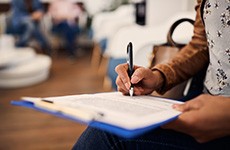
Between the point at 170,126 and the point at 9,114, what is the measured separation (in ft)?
5.84

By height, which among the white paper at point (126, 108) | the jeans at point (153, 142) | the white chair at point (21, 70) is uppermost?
the white paper at point (126, 108)

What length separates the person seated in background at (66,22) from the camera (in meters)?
4.12

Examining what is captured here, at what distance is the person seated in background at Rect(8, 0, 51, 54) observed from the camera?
3617 mm

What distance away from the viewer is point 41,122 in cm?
193

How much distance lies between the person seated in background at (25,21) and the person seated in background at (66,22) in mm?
257

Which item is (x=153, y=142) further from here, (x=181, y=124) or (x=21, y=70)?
(x=21, y=70)

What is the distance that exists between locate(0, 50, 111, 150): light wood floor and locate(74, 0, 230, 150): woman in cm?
100

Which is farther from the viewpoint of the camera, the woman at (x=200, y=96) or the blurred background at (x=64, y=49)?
the blurred background at (x=64, y=49)

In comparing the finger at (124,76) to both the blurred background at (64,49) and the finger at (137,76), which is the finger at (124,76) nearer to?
the finger at (137,76)

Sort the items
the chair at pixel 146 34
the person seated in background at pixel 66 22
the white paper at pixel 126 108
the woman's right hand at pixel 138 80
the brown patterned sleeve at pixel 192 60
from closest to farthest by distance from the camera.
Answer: the white paper at pixel 126 108
the woman's right hand at pixel 138 80
the brown patterned sleeve at pixel 192 60
the chair at pixel 146 34
the person seated in background at pixel 66 22

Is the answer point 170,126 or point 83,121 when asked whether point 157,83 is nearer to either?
point 170,126

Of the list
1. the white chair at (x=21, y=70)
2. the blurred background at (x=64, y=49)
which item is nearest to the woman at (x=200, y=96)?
the blurred background at (x=64, y=49)

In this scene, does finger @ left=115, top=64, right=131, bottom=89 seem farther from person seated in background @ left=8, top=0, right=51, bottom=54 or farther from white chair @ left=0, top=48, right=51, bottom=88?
person seated in background @ left=8, top=0, right=51, bottom=54

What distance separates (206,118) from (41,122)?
5.25 feet
